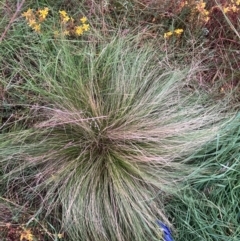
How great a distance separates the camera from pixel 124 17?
2.16m

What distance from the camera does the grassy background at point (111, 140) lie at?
177cm

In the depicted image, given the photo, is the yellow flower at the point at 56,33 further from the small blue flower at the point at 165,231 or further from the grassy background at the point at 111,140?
the small blue flower at the point at 165,231

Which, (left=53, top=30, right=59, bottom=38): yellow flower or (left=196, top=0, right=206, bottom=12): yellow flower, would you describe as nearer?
(left=53, top=30, right=59, bottom=38): yellow flower

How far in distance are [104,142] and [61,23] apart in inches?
22.5

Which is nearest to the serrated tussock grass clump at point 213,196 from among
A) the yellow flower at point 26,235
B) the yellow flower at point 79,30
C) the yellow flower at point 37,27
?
the yellow flower at point 26,235

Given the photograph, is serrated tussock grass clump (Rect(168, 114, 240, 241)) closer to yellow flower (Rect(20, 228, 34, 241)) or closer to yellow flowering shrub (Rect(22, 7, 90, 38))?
yellow flower (Rect(20, 228, 34, 241))

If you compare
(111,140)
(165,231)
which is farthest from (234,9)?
(165,231)

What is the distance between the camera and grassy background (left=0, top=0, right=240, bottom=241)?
177 cm

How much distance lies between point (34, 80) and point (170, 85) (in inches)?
22.0

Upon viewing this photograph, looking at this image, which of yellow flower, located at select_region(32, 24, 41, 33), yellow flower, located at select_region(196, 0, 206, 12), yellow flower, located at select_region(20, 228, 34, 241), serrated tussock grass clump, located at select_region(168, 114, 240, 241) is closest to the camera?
yellow flower, located at select_region(20, 228, 34, 241)

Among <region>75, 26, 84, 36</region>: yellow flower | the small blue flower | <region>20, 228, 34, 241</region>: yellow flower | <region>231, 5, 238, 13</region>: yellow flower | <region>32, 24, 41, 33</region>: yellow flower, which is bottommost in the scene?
<region>20, 228, 34, 241</region>: yellow flower

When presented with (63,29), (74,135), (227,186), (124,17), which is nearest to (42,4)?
(63,29)

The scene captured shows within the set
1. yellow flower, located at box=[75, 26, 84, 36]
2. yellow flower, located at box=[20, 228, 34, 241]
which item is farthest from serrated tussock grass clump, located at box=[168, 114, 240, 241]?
yellow flower, located at box=[75, 26, 84, 36]

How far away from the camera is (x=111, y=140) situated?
1.85 m
